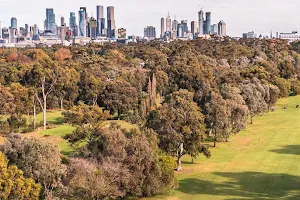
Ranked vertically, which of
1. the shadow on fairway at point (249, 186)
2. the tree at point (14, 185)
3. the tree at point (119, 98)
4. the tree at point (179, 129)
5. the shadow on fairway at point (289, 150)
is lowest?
the shadow on fairway at point (249, 186)

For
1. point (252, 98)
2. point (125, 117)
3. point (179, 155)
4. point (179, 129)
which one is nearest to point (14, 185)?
point (179, 129)

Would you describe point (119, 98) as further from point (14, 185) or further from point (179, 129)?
point (14, 185)

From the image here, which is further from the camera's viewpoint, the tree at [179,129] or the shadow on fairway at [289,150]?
the shadow on fairway at [289,150]

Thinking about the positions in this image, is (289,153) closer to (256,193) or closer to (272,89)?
(256,193)

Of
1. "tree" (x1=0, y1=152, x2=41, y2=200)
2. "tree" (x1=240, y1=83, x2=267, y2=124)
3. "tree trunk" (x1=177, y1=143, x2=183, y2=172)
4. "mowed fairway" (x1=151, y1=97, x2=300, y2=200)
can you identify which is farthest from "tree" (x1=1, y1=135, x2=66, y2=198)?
"tree" (x1=240, y1=83, x2=267, y2=124)

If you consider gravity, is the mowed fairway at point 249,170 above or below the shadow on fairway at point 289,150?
below

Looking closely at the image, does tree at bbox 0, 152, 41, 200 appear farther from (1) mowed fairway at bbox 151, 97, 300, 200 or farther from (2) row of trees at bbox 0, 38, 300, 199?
(1) mowed fairway at bbox 151, 97, 300, 200

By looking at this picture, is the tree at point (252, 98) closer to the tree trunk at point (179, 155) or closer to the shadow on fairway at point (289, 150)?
the shadow on fairway at point (289, 150)

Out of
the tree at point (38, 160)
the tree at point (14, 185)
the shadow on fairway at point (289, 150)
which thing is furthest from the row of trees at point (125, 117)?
the shadow on fairway at point (289, 150)
